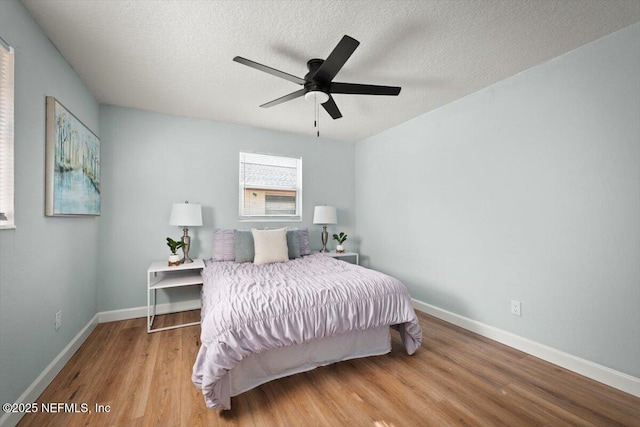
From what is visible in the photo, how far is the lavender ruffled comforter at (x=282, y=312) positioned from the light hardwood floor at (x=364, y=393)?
26 centimetres

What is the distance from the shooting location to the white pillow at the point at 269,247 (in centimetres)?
315

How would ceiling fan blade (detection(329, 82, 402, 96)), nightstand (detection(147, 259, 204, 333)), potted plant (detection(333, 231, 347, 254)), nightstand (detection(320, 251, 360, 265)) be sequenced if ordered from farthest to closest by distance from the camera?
potted plant (detection(333, 231, 347, 254)) < nightstand (detection(320, 251, 360, 265)) < nightstand (detection(147, 259, 204, 333)) < ceiling fan blade (detection(329, 82, 402, 96))

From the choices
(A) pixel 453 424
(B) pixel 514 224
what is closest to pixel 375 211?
(B) pixel 514 224

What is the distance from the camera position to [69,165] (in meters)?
2.20

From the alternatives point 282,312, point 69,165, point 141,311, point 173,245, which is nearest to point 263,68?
point 282,312

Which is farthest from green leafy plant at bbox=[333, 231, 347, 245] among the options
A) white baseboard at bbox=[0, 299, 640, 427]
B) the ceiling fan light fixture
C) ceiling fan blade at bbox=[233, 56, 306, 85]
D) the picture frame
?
the picture frame

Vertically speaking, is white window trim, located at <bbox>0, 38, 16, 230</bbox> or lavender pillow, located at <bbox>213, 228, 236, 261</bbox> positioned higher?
white window trim, located at <bbox>0, 38, 16, 230</bbox>

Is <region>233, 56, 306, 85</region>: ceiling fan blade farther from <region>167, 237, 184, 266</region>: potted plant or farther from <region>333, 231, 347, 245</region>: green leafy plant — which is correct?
<region>333, 231, 347, 245</region>: green leafy plant

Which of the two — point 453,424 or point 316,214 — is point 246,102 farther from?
point 453,424

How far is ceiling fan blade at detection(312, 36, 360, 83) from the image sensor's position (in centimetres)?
155

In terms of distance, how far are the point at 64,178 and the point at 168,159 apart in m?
1.36

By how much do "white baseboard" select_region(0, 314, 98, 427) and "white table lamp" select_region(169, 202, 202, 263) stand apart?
114cm

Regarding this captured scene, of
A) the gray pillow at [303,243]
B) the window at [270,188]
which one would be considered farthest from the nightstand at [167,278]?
the gray pillow at [303,243]

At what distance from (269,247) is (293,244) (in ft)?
1.25
